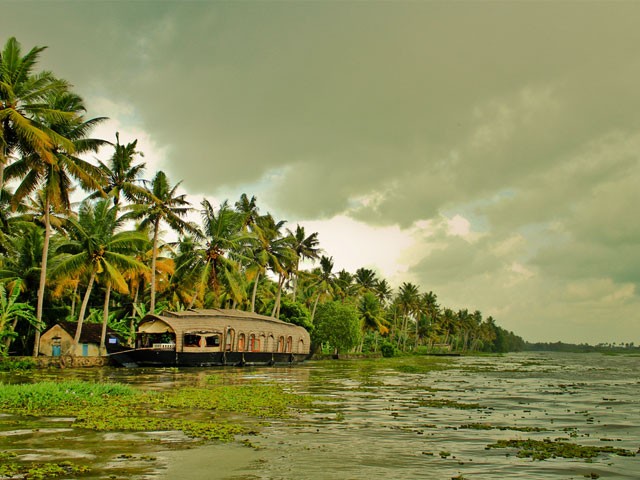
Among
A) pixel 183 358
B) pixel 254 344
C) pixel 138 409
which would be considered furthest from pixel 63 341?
pixel 138 409

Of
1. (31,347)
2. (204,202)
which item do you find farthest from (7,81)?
(31,347)

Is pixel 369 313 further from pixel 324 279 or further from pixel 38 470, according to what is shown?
pixel 38 470

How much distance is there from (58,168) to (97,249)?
684 centimetres

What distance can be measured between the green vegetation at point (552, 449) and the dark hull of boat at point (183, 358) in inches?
1167

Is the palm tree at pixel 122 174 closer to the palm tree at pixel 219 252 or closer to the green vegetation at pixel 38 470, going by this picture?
the palm tree at pixel 219 252

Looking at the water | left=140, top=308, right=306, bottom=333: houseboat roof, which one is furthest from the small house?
the water

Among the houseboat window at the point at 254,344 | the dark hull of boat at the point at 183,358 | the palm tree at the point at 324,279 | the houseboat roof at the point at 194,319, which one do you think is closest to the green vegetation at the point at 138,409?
the dark hull of boat at the point at 183,358

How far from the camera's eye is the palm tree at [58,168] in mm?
31234

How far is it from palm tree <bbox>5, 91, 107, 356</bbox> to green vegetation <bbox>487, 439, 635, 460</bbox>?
26637 millimetres

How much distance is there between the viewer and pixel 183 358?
38281 millimetres

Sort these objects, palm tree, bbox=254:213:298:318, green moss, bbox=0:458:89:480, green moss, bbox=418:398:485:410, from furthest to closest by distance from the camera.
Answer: palm tree, bbox=254:213:298:318 < green moss, bbox=418:398:485:410 < green moss, bbox=0:458:89:480

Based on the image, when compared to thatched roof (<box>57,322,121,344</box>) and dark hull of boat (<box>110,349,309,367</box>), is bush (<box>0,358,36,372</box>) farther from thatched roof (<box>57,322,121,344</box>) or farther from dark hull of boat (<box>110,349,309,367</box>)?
thatched roof (<box>57,322,121,344</box>)

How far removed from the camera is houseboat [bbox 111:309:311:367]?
3738cm

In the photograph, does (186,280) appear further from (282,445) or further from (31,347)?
(282,445)
